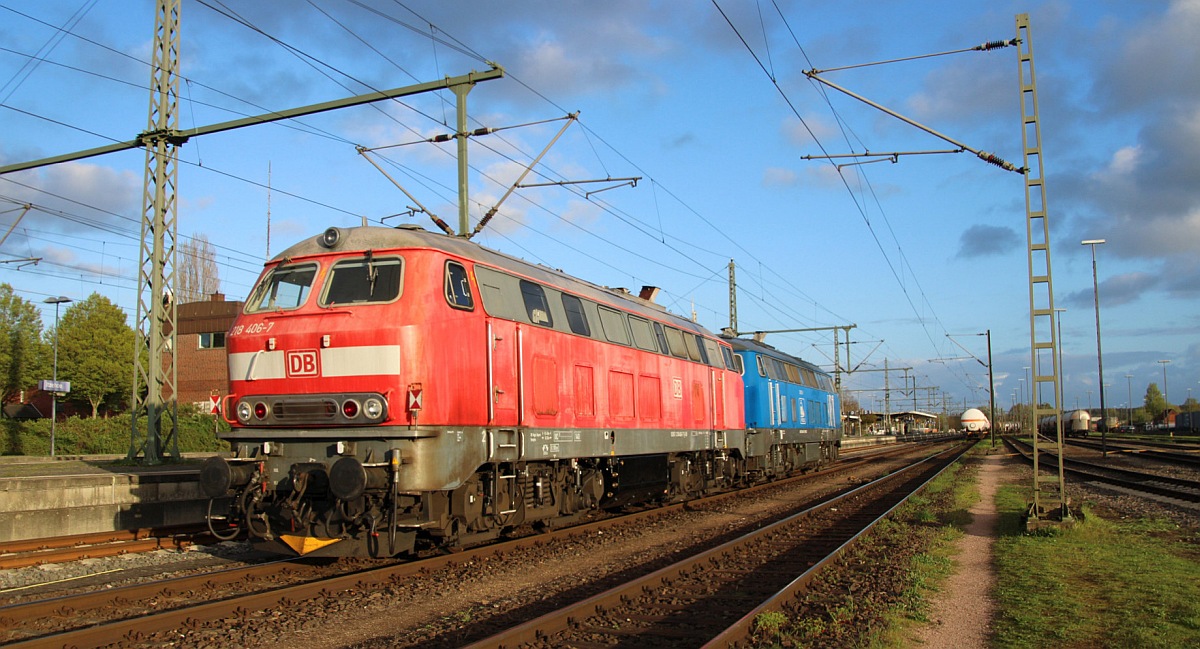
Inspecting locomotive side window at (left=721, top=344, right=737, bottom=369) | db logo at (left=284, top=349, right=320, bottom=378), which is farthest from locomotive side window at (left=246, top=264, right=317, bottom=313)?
locomotive side window at (left=721, top=344, right=737, bottom=369)

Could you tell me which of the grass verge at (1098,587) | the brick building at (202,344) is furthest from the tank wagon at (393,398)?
the brick building at (202,344)

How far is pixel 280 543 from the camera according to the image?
9922mm

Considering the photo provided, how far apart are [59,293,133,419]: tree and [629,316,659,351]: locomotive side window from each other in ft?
153

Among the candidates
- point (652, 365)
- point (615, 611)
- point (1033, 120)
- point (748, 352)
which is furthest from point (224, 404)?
point (748, 352)

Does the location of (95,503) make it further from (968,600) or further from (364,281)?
(968,600)

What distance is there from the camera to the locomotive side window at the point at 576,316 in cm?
1360

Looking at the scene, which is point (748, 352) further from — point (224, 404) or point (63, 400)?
point (63, 400)

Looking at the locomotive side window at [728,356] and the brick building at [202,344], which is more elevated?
the brick building at [202,344]

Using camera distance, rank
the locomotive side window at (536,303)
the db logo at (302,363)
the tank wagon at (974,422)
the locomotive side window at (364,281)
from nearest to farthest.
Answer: the db logo at (302,363) → the locomotive side window at (364,281) → the locomotive side window at (536,303) → the tank wagon at (974,422)

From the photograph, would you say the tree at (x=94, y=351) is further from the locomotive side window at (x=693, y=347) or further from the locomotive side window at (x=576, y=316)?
the locomotive side window at (x=576, y=316)

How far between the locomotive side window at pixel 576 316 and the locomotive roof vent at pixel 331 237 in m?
3.91

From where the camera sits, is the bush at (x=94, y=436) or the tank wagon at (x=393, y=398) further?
the bush at (x=94, y=436)

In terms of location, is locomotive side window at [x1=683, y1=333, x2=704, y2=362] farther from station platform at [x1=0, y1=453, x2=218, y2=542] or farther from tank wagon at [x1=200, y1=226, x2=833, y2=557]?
station platform at [x1=0, y1=453, x2=218, y2=542]

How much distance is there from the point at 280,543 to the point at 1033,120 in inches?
489
